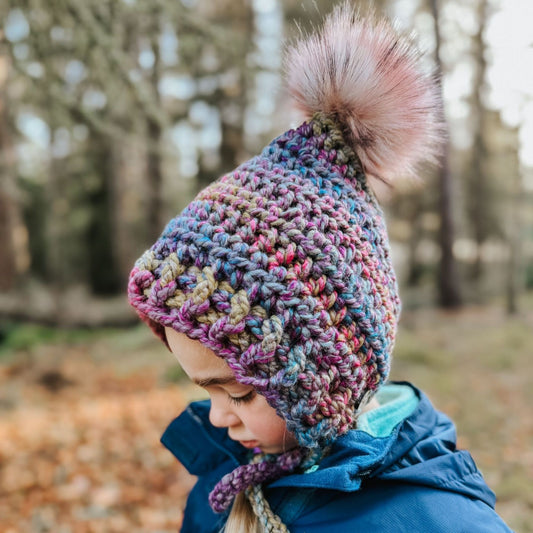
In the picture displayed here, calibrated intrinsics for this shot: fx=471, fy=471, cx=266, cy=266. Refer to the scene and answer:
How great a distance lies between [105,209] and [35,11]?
10.9 m

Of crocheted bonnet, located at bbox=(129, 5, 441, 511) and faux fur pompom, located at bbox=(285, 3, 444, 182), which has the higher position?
faux fur pompom, located at bbox=(285, 3, 444, 182)

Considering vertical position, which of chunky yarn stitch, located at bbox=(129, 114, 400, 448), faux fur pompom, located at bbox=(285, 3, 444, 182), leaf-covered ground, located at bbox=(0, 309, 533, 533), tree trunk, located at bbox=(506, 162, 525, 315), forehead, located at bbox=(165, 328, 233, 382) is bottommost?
A: leaf-covered ground, located at bbox=(0, 309, 533, 533)

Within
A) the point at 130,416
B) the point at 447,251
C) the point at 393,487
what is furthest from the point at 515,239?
the point at 393,487

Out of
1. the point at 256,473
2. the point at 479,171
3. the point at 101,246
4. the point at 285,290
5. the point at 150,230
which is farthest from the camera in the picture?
the point at 479,171

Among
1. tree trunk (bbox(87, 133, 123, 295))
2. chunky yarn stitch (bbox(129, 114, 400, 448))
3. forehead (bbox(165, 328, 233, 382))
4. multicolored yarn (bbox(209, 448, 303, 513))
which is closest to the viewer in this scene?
Answer: chunky yarn stitch (bbox(129, 114, 400, 448))

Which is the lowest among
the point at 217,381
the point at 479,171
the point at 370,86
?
the point at 217,381

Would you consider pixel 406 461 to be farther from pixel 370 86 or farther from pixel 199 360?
pixel 370 86

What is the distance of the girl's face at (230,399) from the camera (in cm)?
142

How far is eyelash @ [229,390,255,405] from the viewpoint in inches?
56.8

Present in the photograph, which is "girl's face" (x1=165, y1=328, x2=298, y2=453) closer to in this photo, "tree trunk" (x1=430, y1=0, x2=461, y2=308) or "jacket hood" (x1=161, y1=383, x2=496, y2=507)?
"jacket hood" (x1=161, y1=383, x2=496, y2=507)

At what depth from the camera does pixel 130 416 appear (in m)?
5.55

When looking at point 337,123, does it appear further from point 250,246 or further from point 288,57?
point 250,246

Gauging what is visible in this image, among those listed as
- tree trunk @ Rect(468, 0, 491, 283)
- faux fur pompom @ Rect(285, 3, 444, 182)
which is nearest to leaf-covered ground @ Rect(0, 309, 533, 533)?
faux fur pompom @ Rect(285, 3, 444, 182)

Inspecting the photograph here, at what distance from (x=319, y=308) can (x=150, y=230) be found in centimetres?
914
